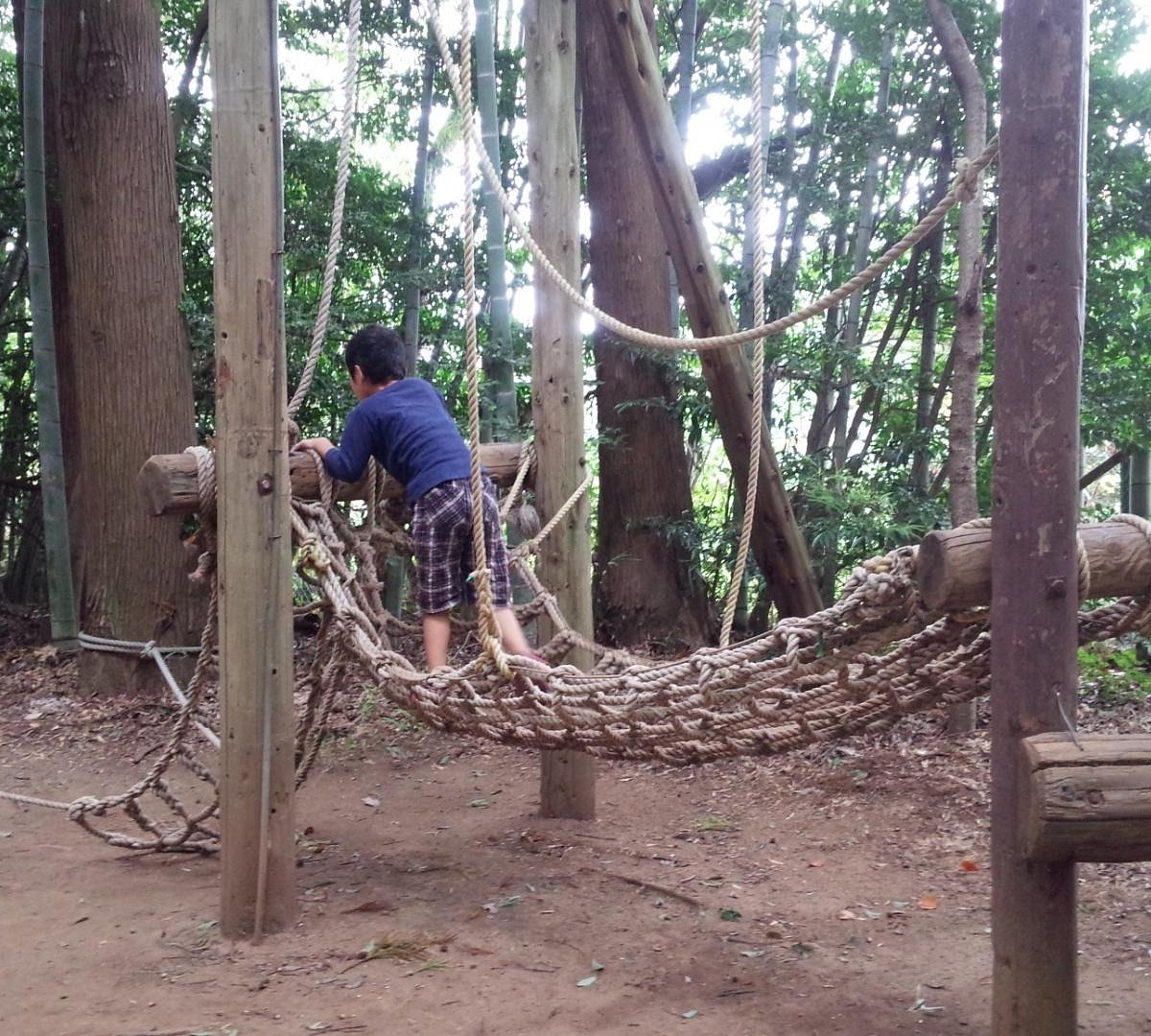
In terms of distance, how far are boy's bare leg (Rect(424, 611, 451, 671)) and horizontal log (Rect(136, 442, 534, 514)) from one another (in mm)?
487

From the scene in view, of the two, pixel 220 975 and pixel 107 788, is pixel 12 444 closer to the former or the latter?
pixel 107 788

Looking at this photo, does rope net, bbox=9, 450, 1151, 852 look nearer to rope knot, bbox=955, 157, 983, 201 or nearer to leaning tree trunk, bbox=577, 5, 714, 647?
rope knot, bbox=955, 157, 983, 201

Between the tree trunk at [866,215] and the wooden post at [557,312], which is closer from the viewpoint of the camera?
the wooden post at [557,312]

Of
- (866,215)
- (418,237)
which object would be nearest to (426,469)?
(866,215)

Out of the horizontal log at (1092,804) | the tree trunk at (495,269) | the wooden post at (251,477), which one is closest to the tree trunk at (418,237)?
the tree trunk at (495,269)

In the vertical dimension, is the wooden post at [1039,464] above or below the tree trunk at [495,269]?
below

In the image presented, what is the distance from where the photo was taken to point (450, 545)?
3.37 metres

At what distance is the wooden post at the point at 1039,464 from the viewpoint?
70.7 inches

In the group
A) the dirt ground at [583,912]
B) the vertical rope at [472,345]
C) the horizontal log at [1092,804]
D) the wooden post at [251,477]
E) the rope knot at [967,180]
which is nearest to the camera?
the horizontal log at [1092,804]

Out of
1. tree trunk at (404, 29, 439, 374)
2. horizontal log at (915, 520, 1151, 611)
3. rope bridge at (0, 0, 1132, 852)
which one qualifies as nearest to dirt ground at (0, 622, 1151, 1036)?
rope bridge at (0, 0, 1132, 852)

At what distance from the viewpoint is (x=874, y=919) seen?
290 centimetres

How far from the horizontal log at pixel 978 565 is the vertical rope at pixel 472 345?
1.09 m

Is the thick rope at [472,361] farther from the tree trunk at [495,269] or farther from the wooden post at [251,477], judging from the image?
the tree trunk at [495,269]

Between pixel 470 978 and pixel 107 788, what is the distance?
2.58m
